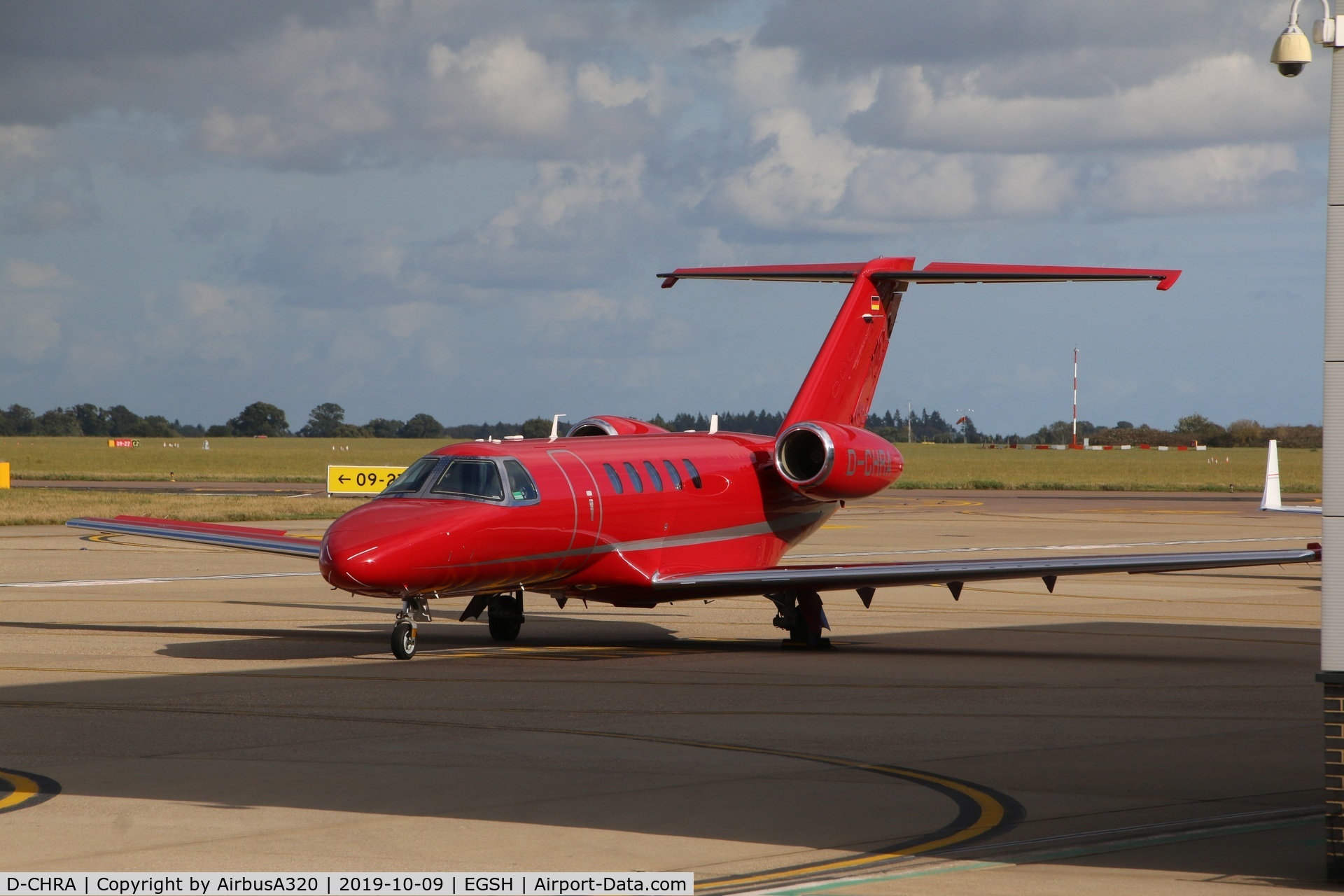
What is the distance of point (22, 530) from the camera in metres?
45.4

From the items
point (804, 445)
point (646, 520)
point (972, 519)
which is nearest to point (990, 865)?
point (646, 520)

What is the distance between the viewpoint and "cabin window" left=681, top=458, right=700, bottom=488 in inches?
867

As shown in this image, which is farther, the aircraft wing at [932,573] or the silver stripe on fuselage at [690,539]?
the silver stripe on fuselage at [690,539]

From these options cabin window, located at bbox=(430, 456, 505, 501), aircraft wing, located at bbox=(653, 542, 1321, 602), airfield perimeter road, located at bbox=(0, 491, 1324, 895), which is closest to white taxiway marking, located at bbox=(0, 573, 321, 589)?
airfield perimeter road, located at bbox=(0, 491, 1324, 895)

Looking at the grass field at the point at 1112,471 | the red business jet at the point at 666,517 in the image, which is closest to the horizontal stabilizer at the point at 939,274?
the red business jet at the point at 666,517

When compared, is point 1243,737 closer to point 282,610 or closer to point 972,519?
point 282,610

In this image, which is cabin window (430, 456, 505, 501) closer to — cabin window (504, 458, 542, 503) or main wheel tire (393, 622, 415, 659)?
cabin window (504, 458, 542, 503)

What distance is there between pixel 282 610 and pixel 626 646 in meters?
7.50

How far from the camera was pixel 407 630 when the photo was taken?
1920 cm

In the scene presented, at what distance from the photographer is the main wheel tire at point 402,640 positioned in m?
19.1

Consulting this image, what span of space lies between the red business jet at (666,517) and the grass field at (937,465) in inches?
1505

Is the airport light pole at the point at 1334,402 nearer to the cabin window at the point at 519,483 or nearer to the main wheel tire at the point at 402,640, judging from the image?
the cabin window at the point at 519,483

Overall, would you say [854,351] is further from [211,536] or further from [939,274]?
[211,536]

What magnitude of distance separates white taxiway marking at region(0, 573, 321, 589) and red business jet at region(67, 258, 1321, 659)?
6361 mm
